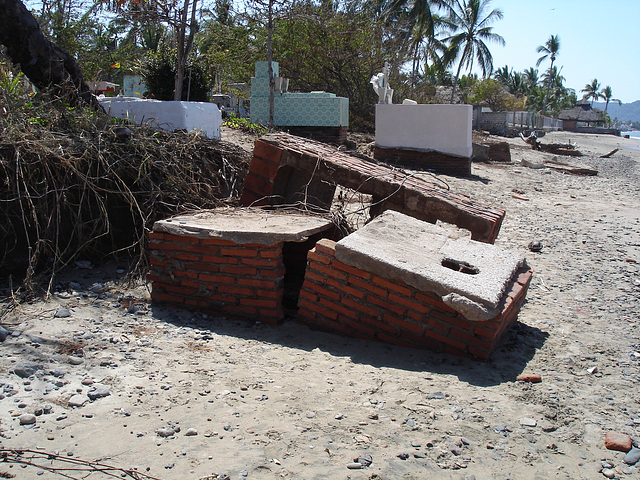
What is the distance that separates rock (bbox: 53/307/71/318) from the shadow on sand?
588mm

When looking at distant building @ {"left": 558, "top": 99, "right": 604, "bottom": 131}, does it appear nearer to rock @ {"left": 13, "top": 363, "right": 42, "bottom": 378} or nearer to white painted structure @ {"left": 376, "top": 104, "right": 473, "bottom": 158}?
white painted structure @ {"left": 376, "top": 104, "right": 473, "bottom": 158}

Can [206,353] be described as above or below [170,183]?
below

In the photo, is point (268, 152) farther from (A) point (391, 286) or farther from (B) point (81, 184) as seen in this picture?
(A) point (391, 286)

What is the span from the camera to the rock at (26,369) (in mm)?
2861

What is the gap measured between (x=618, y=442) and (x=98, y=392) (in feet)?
8.20

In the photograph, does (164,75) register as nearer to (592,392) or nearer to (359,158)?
(359,158)

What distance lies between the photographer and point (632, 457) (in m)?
2.37

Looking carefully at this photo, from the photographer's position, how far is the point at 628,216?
861 cm

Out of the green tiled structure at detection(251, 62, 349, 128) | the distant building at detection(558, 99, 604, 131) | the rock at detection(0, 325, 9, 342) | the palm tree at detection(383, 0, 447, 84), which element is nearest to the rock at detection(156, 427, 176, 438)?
the rock at detection(0, 325, 9, 342)

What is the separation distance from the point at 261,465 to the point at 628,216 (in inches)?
327

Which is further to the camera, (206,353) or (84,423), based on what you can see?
(206,353)

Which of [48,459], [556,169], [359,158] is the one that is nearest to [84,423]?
[48,459]

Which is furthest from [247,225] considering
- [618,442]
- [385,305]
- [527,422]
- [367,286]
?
[618,442]

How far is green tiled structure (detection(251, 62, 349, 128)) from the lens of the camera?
1302cm
